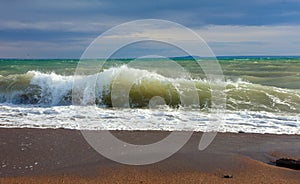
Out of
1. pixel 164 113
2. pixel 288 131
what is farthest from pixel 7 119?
pixel 288 131

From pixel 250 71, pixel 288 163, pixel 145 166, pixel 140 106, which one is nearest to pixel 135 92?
pixel 140 106

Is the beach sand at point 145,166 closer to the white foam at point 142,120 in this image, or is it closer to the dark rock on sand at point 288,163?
the dark rock on sand at point 288,163

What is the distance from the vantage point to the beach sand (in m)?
4.31

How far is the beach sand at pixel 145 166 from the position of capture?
14.1 feet

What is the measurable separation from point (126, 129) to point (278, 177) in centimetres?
361

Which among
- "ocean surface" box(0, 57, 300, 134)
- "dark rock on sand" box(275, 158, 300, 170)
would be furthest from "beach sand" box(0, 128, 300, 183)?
"ocean surface" box(0, 57, 300, 134)

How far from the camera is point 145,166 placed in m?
4.74

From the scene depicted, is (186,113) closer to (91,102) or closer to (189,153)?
(91,102)

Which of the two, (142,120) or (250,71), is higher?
(250,71)

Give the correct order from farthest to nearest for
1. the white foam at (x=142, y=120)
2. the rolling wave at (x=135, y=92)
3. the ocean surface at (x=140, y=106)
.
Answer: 1. the rolling wave at (x=135, y=92)
2. the ocean surface at (x=140, y=106)
3. the white foam at (x=142, y=120)

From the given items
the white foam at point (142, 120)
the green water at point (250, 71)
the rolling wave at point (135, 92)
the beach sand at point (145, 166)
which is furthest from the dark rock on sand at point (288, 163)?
the green water at point (250, 71)

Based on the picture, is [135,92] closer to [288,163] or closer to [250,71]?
[288,163]

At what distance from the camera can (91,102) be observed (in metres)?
11.6

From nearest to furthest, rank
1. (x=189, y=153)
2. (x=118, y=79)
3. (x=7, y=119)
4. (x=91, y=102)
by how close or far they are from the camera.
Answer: (x=189, y=153) → (x=7, y=119) → (x=91, y=102) → (x=118, y=79)
